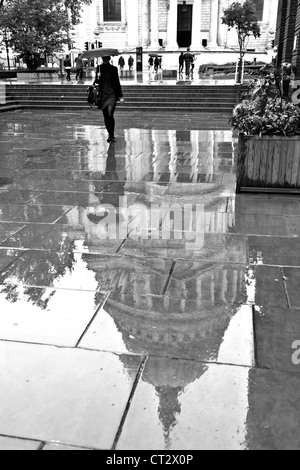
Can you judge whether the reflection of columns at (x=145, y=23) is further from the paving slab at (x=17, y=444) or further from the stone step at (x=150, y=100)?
the paving slab at (x=17, y=444)

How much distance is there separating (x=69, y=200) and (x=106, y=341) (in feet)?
12.8

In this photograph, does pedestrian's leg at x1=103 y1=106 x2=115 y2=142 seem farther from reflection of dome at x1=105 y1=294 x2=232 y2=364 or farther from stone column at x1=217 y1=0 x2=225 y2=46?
stone column at x1=217 y1=0 x2=225 y2=46

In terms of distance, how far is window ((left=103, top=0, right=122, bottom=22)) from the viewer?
65.6 metres

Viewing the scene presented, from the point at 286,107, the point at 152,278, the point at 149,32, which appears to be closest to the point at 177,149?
the point at 286,107

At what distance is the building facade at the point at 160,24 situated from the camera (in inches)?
2484

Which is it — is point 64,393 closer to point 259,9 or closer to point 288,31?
point 288,31

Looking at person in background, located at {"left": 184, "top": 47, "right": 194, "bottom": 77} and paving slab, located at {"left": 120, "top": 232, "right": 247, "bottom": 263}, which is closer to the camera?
paving slab, located at {"left": 120, "top": 232, "right": 247, "bottom": 263}

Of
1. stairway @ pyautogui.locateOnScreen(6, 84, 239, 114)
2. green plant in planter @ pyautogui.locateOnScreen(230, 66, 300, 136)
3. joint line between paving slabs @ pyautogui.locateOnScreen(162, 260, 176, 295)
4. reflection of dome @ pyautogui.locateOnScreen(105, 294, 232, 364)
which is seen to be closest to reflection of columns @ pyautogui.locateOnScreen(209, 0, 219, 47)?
stairway @ pyautogui.locateOnScreen(6, 84, 239, 114)

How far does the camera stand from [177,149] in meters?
11.3

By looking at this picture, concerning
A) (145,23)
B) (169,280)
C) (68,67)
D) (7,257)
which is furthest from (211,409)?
(145,23)

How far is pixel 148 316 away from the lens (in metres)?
3.83

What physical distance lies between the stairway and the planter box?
1288 centimetres

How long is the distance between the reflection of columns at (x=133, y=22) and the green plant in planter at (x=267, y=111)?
201 feet

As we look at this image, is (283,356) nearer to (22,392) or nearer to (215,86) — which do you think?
(22,392)
